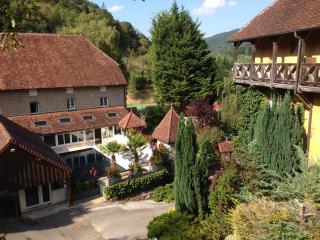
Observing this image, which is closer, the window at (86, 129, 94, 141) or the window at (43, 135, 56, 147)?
the window at (43, 135, 56, 147)

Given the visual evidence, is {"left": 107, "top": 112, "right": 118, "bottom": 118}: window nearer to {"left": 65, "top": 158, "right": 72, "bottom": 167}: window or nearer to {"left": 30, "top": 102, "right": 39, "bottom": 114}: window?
{"left": 65, "top": 158, "right": 72, "bottom": 167}: window

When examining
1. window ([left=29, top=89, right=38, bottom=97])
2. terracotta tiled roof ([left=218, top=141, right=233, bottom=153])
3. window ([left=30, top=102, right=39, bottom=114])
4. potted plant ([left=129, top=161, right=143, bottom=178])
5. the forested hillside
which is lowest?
potted plant ([left=129, top=161, right=143, bottom=178])

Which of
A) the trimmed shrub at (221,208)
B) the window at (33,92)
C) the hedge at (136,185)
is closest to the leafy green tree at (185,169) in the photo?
the trimmed shrub at (221,208)

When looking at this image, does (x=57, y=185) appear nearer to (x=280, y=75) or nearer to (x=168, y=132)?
(x=168, y=132)

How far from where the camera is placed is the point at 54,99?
2880 cm

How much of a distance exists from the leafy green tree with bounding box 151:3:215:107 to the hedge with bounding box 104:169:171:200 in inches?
538

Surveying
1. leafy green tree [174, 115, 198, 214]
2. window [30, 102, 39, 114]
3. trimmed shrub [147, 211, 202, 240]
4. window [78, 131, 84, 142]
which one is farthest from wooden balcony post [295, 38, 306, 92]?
window [30, 102, 39, 114]

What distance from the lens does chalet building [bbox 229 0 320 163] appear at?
45.9ft

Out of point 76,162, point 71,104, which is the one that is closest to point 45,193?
point 76,162

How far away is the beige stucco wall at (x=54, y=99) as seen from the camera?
2677 cm

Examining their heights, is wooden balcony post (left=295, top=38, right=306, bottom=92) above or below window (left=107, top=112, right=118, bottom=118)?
above

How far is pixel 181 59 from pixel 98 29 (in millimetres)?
16950

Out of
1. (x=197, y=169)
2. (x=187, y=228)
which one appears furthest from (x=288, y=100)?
(x=187, y=228)

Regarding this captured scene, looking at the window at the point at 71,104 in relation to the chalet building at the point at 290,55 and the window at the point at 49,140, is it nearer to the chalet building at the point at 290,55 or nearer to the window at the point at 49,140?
the window at the point at 49,140
